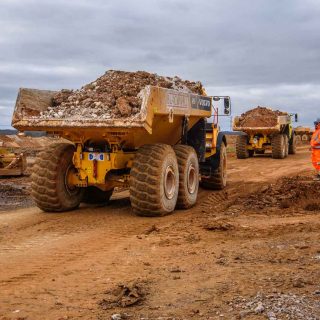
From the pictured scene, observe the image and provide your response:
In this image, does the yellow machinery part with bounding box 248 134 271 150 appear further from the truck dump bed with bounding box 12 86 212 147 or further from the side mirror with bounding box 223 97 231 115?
the truck dump bed with bounding box 12 86 212 147

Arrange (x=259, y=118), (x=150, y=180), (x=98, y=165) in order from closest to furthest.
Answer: (x=150, y=180) < (x=98, y=165) < (x=259, y=118)

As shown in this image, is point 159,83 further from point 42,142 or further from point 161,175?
point 42,142

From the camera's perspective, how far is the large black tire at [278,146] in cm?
2348

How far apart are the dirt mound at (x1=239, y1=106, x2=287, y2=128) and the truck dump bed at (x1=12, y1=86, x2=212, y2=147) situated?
13.5 meters

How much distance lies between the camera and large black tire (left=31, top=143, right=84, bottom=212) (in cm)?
982

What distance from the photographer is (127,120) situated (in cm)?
854

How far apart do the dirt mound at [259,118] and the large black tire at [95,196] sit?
13456 mm

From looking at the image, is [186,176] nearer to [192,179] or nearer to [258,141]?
[192,179]

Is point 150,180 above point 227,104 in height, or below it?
below

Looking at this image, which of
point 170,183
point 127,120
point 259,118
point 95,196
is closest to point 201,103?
point 170,183

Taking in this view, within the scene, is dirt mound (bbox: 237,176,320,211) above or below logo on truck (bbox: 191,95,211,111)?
below

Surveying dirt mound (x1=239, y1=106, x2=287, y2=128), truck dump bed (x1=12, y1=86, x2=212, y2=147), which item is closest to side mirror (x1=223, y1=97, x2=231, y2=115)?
truck dump bed (x1=12, y1=86, x2=212, y2=147)

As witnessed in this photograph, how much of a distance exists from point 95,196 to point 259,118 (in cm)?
1396

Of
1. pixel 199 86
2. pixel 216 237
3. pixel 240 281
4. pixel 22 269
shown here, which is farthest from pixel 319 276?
pixel 199 86
